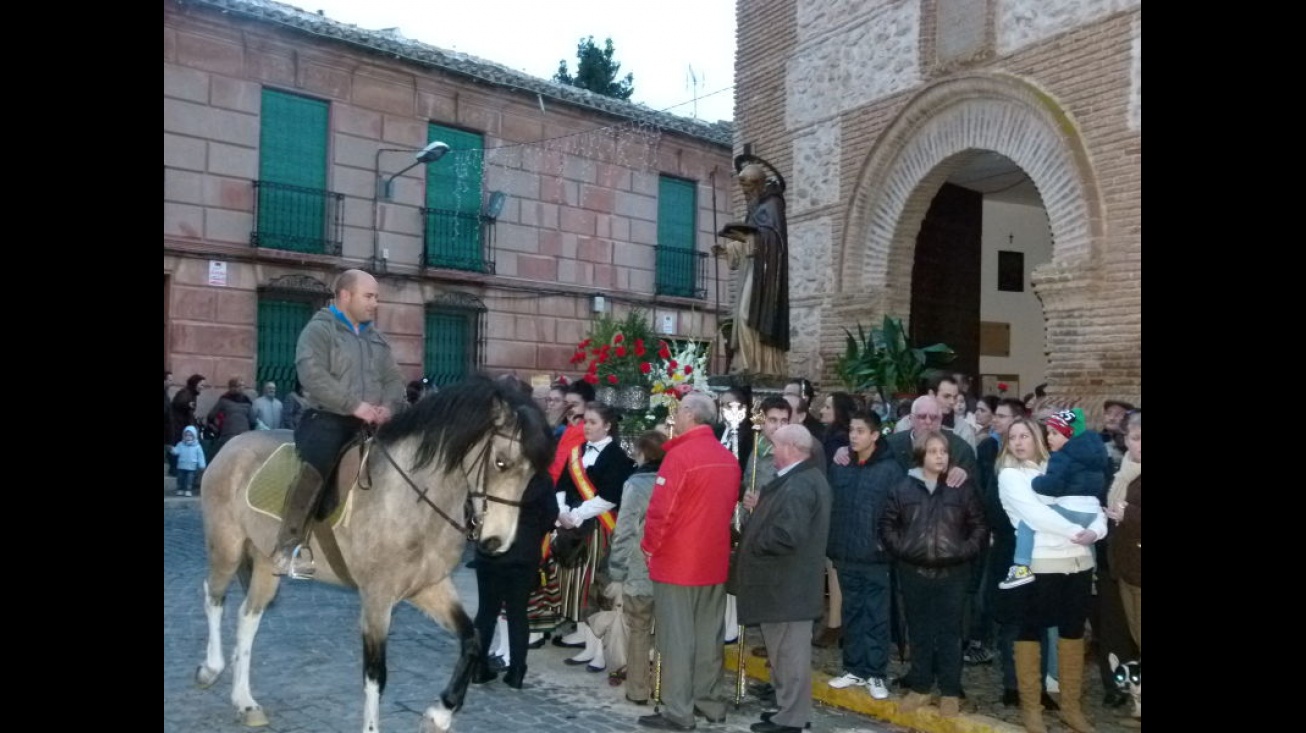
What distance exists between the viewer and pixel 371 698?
536 centimetres

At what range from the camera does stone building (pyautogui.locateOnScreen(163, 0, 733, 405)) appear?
18031mm

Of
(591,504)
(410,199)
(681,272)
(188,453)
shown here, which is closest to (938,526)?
(591,504)

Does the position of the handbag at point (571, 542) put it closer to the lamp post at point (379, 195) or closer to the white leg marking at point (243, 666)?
the white leg marking at point (243, 666)

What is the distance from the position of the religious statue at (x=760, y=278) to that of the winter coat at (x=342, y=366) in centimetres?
394

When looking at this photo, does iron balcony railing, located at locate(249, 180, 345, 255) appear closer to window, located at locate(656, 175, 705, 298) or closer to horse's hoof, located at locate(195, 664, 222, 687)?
window, located at locate(656, 175, 705, 298)

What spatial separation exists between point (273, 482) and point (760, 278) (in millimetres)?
4607

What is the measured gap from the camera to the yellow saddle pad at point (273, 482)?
19.6 feet

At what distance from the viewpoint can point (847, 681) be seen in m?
6.75

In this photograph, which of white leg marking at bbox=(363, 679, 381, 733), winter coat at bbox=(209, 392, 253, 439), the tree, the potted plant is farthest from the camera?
the tree

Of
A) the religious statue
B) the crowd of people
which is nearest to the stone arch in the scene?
the religious statue

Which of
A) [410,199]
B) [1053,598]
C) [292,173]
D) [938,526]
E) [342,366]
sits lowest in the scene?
[1053,598]

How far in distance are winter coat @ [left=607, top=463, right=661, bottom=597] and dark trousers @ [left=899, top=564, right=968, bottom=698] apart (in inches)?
61.4

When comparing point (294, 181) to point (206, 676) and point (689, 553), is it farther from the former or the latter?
point (689, 553)
